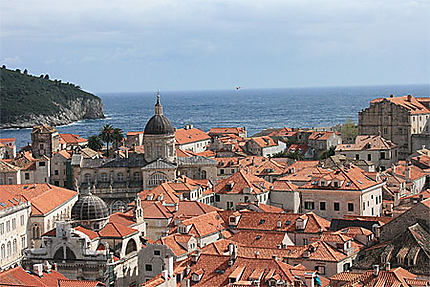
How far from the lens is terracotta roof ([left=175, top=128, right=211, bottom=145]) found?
121 m

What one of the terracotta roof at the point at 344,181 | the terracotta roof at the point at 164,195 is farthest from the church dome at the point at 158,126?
the terracotta roof at the point at 344,181

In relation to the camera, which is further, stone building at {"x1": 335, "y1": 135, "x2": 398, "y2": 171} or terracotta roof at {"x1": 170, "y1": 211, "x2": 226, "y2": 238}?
stone building at {"x1": 335, "y1": 135, "x2": 398, "y2": 171}

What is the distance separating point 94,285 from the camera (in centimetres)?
3962

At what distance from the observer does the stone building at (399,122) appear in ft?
333

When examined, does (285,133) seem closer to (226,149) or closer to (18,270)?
(226,149)

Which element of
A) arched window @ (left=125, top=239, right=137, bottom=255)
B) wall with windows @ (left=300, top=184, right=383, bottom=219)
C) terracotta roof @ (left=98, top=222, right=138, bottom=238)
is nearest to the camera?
terracotta roof @ (left=98, top=222, right=138, bottom=238)

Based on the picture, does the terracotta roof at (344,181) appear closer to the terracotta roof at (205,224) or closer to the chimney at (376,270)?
the terracotta roof at (205,224)

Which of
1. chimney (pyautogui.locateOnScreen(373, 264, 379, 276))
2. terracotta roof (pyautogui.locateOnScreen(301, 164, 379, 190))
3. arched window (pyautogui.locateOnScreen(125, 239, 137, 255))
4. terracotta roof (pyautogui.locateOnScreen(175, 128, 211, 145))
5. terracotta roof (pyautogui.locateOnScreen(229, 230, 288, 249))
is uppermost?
terracotta roof (pyautogui.locateOnScreen(301, 164, 379, 190))

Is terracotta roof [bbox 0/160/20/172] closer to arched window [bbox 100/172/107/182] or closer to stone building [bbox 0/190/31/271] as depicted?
arched window [bbox 100/172/107/182]

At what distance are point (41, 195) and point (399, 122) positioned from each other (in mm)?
52788

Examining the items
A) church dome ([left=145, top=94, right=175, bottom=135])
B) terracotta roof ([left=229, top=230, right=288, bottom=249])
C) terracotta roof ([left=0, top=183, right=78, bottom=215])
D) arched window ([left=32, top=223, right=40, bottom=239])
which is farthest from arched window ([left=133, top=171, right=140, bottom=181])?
terracotta roof ([left=229, top=230, right=288, bottom=249])

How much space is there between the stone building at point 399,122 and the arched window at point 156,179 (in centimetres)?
3663

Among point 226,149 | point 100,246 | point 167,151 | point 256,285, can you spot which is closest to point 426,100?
point 226,149

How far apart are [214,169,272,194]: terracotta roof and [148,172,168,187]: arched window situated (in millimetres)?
7575
